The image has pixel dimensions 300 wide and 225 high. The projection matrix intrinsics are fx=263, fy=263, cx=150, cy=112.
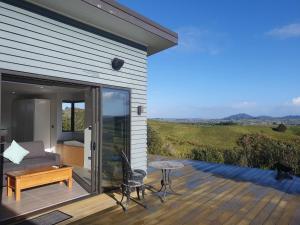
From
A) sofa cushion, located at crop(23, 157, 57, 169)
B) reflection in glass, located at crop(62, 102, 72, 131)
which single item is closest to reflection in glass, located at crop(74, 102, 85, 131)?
reflection in glass, located at crop(62, 102, 72, 131)

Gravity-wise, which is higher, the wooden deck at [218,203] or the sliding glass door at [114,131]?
the sliding glass door at [114,131]

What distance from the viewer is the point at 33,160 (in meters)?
6.13

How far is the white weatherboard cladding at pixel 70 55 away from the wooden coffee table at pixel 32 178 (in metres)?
1.51

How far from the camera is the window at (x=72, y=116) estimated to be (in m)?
9.66

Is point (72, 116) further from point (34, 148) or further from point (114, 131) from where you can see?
point (114, 131)

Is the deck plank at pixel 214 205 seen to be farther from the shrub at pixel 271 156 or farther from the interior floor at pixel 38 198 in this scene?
the shrub at pixel 271 156

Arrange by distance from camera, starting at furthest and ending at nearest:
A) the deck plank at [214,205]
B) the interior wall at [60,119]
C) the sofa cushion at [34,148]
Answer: the interior wall at [60,119] → the sofa cushion at [34,148] → the deck plank at [214,205]

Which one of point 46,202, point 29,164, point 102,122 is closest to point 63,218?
point 46,202

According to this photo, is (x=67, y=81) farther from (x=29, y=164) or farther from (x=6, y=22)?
(x=29, y=164)

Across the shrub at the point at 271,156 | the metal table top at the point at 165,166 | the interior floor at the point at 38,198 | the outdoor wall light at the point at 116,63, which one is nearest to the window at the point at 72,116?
the interior floor at the point at 38,198

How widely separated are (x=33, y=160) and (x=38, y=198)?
162 centimetres

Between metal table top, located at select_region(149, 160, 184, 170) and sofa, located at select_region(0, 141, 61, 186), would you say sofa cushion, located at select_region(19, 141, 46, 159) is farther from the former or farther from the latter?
metal table top, located at select_region(149, 160, 184, 170)

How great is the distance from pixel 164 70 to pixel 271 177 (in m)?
11.3

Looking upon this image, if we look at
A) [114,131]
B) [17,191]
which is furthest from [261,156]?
[17,191]
